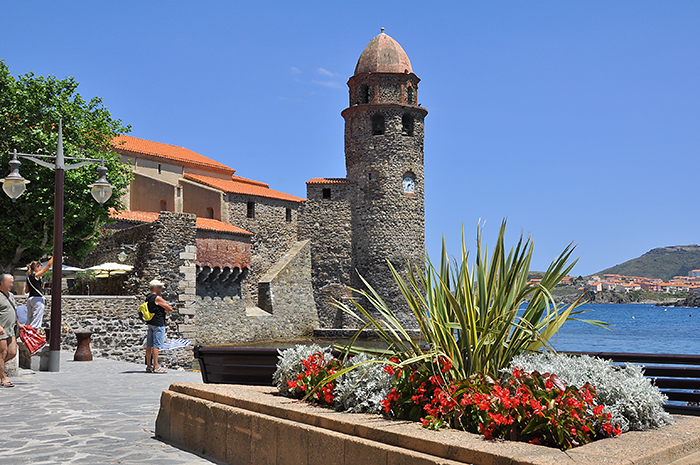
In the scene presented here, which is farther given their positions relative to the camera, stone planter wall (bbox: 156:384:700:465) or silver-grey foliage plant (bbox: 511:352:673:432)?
silver-grey foliage plant (bbox: 511:352:673:432)

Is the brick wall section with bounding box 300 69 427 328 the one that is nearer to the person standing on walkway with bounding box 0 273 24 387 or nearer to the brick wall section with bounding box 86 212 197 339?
the brick wall section with bounding box 86 212 197 339

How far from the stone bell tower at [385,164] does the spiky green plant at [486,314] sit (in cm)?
3401

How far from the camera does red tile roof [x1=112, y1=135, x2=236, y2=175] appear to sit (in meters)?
35.6

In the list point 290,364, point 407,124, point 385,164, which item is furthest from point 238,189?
point 290,364

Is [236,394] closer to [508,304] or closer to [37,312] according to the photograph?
[508,304]

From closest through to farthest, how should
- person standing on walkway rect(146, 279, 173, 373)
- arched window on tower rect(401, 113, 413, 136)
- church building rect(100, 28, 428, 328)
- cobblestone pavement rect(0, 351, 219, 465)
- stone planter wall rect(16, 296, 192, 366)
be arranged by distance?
cobblestone pavement rect(0, 351, 219, 465)
person standing on walkway rect(146, 279, 173, 373)
stone planter wall rect(16, 296, 192, 366)
church building rect(100, 28, 428, 328)
arched window on tower rect(401, 113, 413, 136)

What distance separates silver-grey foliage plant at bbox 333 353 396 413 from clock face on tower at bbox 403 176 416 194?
117 feet

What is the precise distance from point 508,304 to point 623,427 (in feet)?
3.54

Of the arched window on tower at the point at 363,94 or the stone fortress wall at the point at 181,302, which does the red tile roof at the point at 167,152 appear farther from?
the arched window on tower at the point at 363,94

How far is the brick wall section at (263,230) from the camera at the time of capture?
36.4 m

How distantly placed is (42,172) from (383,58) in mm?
23268

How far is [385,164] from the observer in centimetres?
3903

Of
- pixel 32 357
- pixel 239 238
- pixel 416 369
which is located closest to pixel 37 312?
pixel 32 357

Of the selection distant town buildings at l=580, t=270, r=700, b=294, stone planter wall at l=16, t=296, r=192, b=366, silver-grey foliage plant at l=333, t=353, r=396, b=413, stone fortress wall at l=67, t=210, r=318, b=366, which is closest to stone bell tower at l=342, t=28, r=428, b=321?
stone fortress wall at l=67, t=210, r=318, b=366
